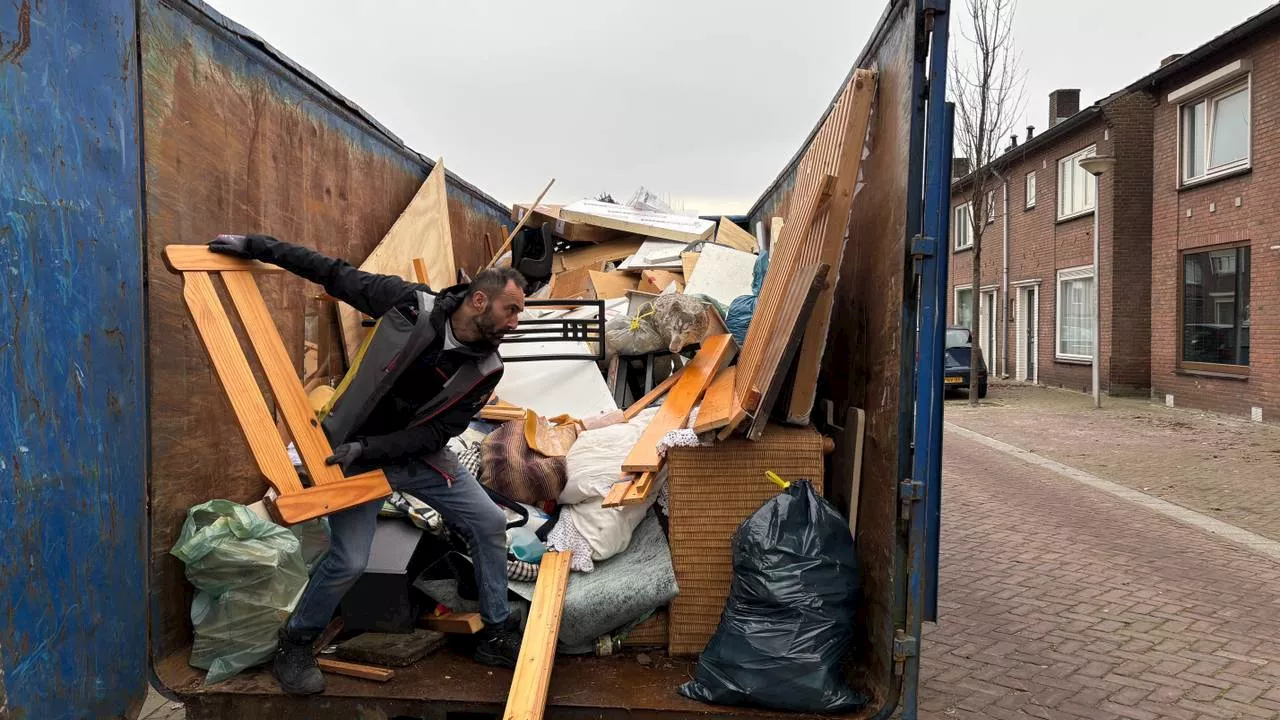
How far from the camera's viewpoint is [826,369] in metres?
3.96

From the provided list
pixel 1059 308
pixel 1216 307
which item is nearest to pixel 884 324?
pixel 1216 307

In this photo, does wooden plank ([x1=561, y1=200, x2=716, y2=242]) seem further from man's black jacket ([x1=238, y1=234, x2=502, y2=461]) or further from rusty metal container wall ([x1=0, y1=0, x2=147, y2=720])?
rusty metal container wall ([x1=0, y1=0, x2=147, y2=720])

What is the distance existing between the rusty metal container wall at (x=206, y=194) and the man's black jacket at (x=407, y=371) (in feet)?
1.83

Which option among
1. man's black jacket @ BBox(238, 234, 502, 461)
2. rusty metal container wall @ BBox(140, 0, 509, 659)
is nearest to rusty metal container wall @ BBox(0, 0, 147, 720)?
rusty metal container wall @ BBox(140, 0, 509, 659)

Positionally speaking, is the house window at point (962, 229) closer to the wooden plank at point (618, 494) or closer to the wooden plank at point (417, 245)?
the wooden plank at point (417, 245)

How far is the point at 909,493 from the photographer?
263 cm

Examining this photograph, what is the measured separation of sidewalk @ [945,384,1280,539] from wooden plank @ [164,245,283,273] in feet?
23.5

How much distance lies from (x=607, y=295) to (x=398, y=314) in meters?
3.79

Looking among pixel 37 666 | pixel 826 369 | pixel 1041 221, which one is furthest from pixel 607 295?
pixel 1041 221

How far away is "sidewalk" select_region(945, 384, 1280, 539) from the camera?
7.64 metres

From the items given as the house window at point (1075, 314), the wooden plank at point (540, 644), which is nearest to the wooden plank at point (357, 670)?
the wooden plank at point (540, 644)

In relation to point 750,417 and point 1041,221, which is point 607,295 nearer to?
point 750,417

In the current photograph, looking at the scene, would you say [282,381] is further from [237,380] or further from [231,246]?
[231,246]

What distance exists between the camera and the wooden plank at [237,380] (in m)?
2.66
